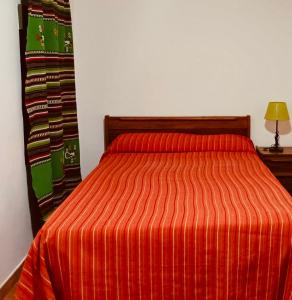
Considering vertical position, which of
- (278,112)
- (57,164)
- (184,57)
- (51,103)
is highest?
(184,57)

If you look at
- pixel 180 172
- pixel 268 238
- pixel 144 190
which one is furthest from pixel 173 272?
pixel 180 172

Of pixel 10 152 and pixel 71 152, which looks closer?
pixel 10 152

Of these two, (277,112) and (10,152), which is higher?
(277,112)

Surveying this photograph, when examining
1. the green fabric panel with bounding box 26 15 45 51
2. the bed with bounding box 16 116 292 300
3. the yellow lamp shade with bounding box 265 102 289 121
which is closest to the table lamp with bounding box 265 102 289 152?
the yellow lamp shade with bounding box 265 102 289 121

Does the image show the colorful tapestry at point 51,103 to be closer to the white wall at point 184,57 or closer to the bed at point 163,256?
the white wall at point 184,57

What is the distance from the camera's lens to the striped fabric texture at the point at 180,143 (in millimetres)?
3457

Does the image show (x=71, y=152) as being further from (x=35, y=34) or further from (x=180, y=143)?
(x=35, y=34)

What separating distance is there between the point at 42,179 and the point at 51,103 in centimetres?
52

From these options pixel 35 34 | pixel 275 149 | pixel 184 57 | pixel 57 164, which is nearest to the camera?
pixel 35 34

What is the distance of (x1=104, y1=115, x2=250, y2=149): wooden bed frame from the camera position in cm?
369

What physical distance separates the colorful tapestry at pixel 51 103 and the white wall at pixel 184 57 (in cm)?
22

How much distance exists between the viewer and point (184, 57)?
3688mm

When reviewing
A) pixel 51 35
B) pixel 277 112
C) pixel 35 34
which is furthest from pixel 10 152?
pixel 277 112

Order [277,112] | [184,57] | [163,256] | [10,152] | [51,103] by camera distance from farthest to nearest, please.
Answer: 1. [184,57]
2. [277,112]
3. [51,103]
4. [10,152]
5. [163,256]
